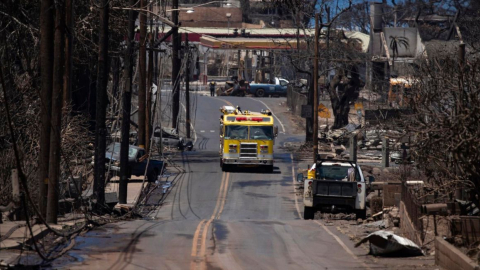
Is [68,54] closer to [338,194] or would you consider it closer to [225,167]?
[338,194]

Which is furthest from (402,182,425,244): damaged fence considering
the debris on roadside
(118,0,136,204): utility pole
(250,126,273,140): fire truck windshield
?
(250,126,273,140): fire truck windshield

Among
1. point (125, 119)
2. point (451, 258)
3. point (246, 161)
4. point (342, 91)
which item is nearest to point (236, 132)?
point (246, 161)

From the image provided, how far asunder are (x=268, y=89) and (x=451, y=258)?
67.0m

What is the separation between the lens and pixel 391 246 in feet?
48.3

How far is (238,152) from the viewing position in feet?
118

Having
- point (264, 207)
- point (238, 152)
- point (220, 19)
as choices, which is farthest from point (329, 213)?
point (220, 19)

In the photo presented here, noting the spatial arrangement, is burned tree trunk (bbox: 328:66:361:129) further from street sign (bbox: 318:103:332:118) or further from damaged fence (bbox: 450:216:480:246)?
damaged fence (bbox: 450:216:480:246)

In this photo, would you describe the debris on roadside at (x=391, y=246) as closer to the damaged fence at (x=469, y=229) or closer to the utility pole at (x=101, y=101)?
the damaged fence at (x=469, y=229)

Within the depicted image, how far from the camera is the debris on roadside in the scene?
1471 centimetres

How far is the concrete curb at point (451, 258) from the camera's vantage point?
1177cm

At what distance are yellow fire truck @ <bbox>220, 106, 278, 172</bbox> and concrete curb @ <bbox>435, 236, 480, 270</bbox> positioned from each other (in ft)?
73.0

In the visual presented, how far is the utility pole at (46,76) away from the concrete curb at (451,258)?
8943 millimetres

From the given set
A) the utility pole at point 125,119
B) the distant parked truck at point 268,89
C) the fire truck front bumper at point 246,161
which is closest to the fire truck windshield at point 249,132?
the fire truck front bumper at point 246,161

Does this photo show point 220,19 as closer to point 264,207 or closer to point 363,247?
point 264,207
